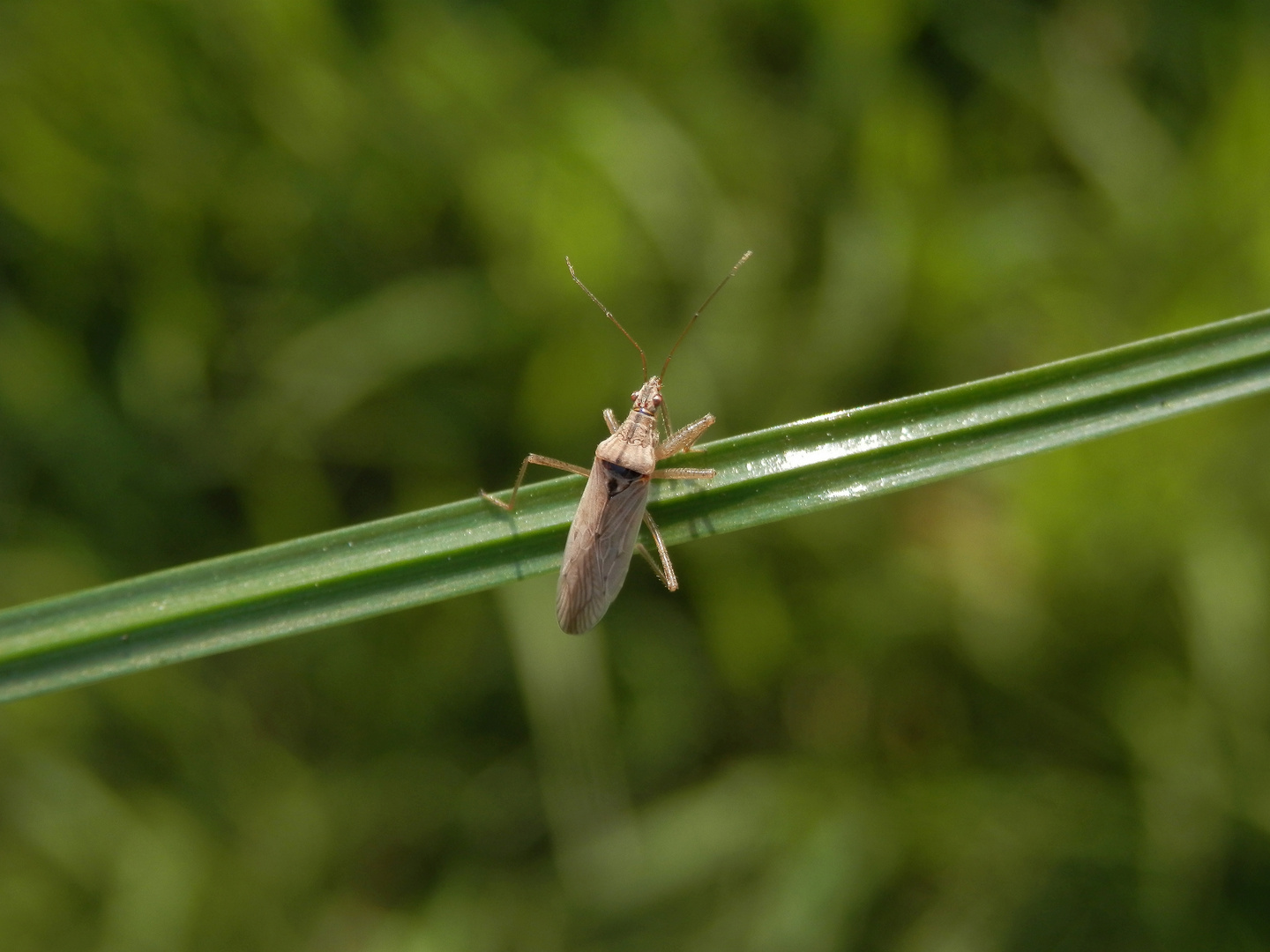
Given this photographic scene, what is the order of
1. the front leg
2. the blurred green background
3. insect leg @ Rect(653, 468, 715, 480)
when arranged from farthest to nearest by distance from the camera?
the blurred green background
the front leg
insect leg @ Rect(653, 468, 715, 480)

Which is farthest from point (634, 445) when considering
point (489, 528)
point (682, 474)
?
point (489, 528)

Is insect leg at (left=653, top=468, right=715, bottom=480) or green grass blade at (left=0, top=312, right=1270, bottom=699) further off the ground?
insect leg at (left=653, top=468, right=715, bottom=480)

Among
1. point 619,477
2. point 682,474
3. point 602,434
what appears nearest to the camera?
point 682,474

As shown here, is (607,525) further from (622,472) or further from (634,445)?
(634,445)

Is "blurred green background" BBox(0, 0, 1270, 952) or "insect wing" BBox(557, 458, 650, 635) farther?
"blurred green background" BBox(0, 0, 1270, 952)

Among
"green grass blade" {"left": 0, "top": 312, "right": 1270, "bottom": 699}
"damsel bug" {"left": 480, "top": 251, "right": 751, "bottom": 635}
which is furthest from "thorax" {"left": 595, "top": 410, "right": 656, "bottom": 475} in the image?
"green grass blade" {"left": 0, "top": 312, "right": 1270, "bottom": 699}

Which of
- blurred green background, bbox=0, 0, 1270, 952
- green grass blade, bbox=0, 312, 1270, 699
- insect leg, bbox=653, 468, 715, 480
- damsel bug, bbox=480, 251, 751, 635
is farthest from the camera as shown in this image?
blurred green background, bbox=0, 0, 1270, 952

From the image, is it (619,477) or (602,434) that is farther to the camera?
(602,434)

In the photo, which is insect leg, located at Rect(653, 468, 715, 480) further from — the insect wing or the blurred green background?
the blurred green background
